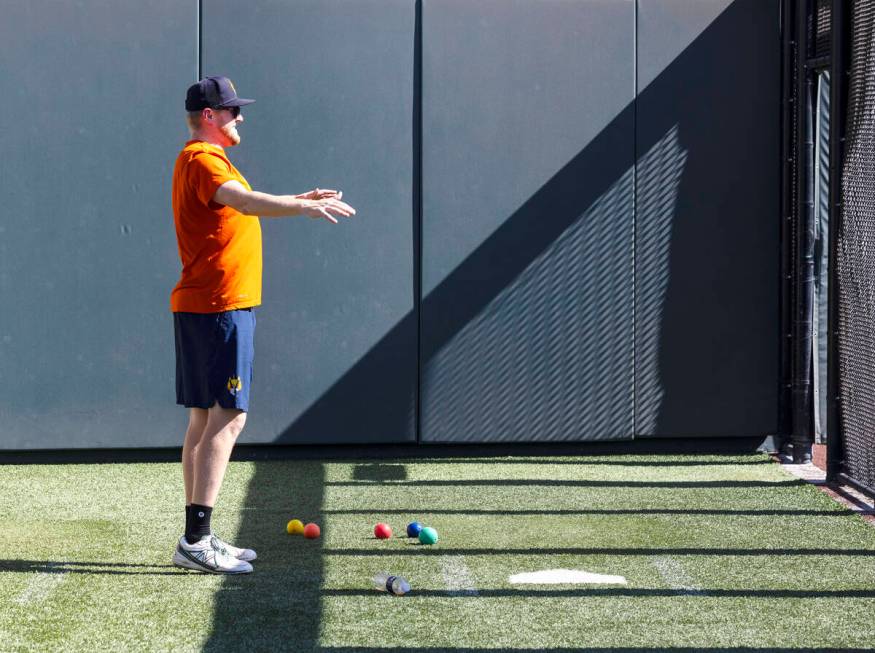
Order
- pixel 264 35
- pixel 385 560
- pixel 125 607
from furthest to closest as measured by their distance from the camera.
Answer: pixel 264 35 → pixel 385 560 → pixel 125 607

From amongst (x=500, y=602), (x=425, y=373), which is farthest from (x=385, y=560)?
(x=425, y=373)

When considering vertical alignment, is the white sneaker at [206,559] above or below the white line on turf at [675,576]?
above

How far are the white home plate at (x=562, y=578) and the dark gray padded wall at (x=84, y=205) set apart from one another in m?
3.39

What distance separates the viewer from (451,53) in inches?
302

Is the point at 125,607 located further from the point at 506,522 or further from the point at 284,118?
the point at 284,118

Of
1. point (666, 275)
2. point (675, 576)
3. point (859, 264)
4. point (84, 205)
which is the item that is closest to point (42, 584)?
point (675, 576)

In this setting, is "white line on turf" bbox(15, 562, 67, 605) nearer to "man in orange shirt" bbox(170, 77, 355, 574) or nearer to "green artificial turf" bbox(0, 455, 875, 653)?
"green artificial turf" bbox(0, 455, 875, 653)

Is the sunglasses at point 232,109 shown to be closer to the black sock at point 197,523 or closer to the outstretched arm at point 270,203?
the outstretched arm at point 270,203

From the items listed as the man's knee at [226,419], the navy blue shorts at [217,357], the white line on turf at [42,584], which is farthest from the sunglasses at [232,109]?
the white line on turf at [42,584]

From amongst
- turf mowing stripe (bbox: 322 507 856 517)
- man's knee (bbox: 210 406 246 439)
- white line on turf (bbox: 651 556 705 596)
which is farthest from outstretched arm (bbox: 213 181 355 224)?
turf mowing stripe (bbox: 322 507 856 517)

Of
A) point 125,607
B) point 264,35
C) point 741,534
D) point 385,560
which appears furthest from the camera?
point 264,35

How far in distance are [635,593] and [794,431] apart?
3.35 metres

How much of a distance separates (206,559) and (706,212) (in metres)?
4.25

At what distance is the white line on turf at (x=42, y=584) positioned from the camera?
444cm
